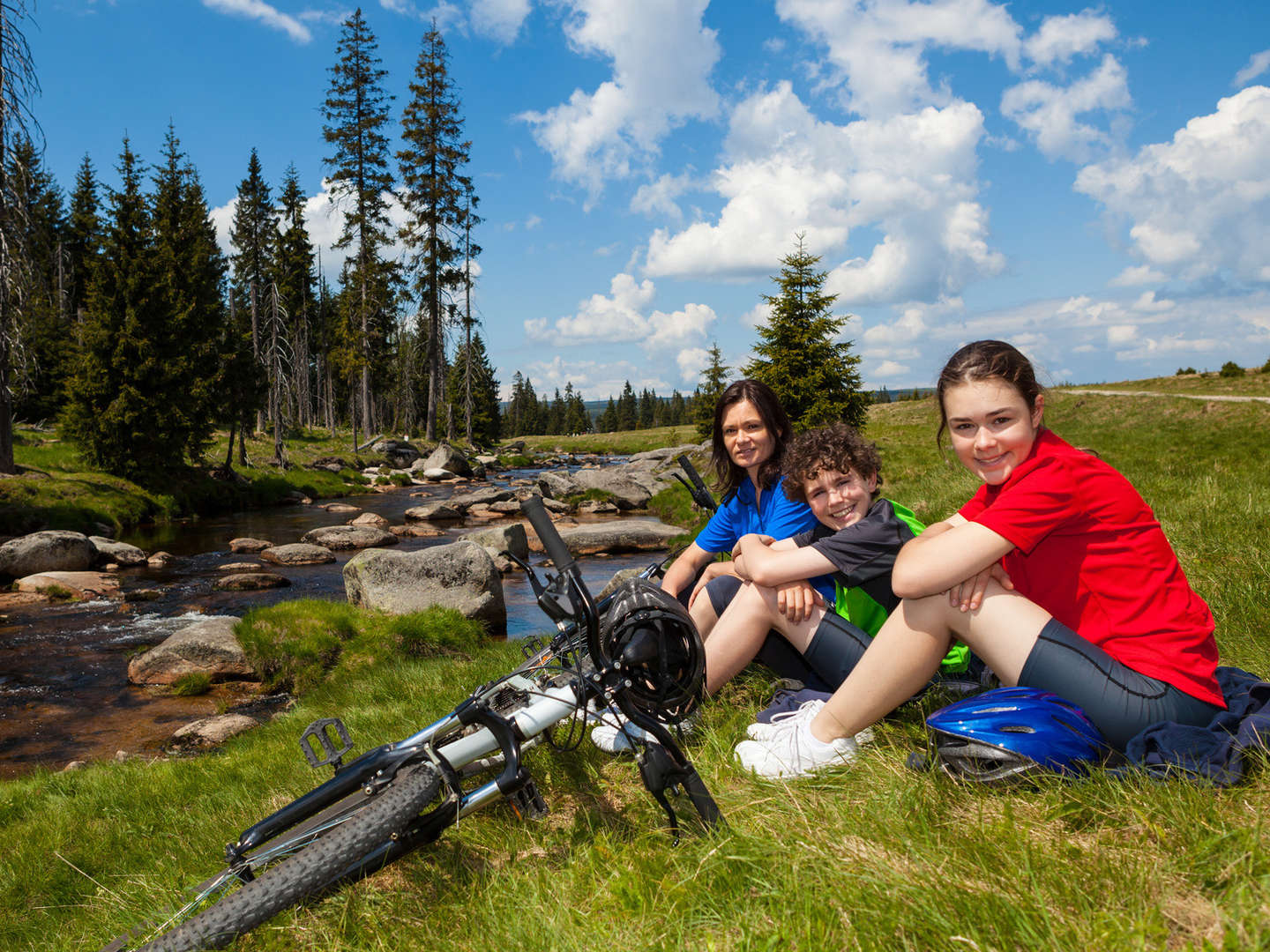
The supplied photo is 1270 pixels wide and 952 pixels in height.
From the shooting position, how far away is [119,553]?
14.1 meters

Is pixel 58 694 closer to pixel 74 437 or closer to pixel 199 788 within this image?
pixel 199 788

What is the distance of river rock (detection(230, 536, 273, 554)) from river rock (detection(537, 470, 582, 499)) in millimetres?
10478

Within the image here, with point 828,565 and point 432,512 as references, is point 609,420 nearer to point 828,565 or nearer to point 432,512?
point 432,512

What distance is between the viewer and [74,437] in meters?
20.1

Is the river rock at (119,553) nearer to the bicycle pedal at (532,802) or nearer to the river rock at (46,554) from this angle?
the river rock at (46,554)

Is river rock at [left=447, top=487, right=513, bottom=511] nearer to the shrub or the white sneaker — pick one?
the shrub

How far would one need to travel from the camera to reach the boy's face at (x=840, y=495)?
350 cm

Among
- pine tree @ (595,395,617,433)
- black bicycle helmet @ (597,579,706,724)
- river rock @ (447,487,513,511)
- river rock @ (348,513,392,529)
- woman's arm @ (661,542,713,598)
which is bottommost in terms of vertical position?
river rock @ (348,513,392,529)

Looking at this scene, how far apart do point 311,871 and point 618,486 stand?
22971 mm

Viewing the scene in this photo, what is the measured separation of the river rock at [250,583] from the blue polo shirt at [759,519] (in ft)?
34.4

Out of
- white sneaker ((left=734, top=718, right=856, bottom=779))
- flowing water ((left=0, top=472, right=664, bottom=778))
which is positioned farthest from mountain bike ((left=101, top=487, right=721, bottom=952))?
flowing water ((left=0, top=472, right=664, bottom=778))

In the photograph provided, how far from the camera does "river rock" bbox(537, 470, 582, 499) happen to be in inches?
1006

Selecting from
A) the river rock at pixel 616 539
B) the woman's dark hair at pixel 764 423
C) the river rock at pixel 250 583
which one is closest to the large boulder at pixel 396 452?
the river rock at pixel 616 539

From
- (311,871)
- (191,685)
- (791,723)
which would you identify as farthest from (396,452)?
(311,871)
